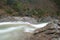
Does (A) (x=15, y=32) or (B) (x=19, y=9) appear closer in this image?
(A) (x=15, y=32)

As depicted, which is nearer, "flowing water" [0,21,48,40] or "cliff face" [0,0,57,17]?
"flowing water" [0,21,48,40]

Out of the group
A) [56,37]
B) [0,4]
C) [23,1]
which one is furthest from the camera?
[23,1]

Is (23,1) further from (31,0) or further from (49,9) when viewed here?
(49,9)

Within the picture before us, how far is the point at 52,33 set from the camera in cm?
979

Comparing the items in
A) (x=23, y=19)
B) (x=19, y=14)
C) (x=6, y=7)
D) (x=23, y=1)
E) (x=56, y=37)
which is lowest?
(x=56, y=37)

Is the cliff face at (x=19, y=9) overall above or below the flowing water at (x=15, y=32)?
above

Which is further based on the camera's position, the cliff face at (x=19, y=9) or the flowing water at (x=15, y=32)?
the cliff face at (x=19, y=9)

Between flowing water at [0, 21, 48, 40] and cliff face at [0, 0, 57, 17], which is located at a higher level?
cliff face at [0, 0, 57, 17]

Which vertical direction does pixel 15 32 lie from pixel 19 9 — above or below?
below

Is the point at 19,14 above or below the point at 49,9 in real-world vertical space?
below

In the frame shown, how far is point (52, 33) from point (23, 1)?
16.5 meters

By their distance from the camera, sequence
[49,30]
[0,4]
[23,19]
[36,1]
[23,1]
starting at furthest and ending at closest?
[36,1] < [23,1] < [0,4] < [23,19] < [49,30]

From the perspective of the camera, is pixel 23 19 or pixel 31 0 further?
pixel 31 0

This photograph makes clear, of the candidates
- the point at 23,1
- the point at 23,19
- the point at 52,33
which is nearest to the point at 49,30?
the point at 52,33
